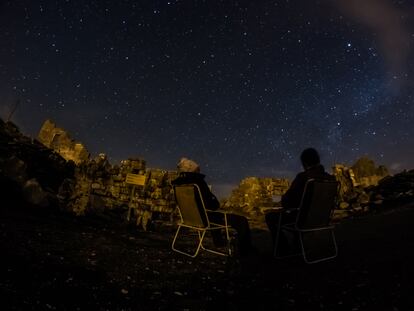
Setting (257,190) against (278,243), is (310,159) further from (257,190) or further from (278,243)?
(257,190)

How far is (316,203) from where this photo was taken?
4664 millimetres

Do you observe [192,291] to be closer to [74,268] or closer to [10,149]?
[74,268]

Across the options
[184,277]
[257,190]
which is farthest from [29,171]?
[257,190]

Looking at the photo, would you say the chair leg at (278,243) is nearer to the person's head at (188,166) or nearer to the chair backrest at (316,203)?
the chair backrest at (316,203)

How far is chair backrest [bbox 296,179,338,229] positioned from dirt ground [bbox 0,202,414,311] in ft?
1.75

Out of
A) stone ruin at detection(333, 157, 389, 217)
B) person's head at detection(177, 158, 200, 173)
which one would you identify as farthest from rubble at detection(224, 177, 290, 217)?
person's head at detection(177, 158, 200, 173)

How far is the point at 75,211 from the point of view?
9.00 m

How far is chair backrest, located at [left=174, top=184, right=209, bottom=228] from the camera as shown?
5221mm

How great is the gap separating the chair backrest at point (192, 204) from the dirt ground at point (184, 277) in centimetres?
54

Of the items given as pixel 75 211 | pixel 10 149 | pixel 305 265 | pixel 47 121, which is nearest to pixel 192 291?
pixel 305 265

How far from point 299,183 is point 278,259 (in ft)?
3.65

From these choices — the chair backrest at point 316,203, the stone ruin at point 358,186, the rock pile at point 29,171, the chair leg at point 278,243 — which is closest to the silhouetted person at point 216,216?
the chair leg at point 278,243

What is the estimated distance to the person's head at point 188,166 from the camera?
6.49 metres

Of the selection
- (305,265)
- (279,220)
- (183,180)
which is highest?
(183,180)
